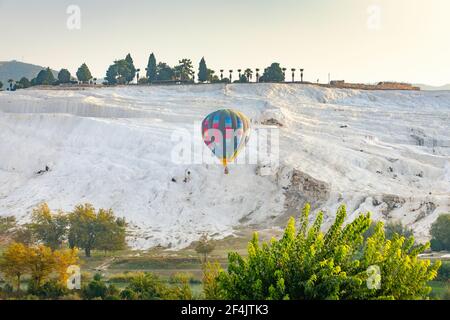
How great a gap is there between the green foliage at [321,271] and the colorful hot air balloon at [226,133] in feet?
119

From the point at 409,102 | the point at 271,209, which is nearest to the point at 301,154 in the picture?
the point at 271,209

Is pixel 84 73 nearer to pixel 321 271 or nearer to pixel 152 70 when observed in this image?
pixel 152 70

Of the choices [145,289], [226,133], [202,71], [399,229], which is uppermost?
[202,71]

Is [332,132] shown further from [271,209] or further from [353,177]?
[271,209]

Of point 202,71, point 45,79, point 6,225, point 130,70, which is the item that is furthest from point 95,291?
point 130,70

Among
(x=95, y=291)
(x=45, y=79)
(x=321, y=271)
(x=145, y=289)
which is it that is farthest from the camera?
(x=45, y=79)

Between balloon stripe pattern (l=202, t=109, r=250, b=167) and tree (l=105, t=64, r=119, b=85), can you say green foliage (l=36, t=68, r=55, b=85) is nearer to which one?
tree (l=105, t=64, r=119, b=85)

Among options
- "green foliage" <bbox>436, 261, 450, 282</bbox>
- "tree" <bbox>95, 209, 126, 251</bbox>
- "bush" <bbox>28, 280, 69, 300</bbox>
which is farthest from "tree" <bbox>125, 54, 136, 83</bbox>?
"bush" <bbox>28, 280, 69, 300</bbox>

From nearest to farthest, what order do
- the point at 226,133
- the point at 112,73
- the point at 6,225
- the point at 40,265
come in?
the point at 40,265 < the point at 6,225 < the point at 226,133 < the point at 112,73

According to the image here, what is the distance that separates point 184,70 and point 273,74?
15.1 m

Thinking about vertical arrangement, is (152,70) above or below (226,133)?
above

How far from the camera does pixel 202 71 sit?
12469cm

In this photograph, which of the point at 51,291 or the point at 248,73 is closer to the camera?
the point at 51,291

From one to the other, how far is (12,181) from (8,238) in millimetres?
14527
